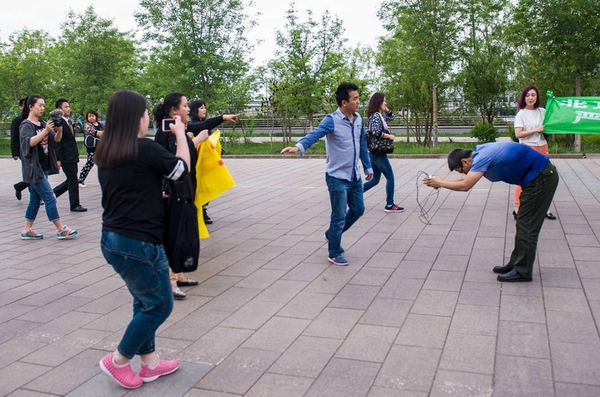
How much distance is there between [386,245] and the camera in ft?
22.2

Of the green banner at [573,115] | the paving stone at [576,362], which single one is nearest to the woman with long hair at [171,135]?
the paving stone at [576,362]

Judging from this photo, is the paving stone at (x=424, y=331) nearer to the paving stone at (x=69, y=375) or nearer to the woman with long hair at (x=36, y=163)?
the paving stone at (x=69, y=375)

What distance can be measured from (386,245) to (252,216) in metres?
2.74

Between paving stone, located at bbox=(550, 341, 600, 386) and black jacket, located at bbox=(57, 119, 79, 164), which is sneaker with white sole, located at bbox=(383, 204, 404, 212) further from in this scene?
black jacket, located at bbox=(57, 119, 79, 164)

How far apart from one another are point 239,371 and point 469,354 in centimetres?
146

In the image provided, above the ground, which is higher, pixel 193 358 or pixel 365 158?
pixel 365 158

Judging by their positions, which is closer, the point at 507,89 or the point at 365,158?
the point at 365,158

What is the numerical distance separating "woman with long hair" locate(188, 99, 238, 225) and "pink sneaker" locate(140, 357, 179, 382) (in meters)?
2.39

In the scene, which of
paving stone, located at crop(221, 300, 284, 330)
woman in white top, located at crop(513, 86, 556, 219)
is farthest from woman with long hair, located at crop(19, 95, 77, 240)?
woman in white top, located at crop(513, 86, 556, 219)

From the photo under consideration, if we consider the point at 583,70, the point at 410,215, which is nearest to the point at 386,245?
the point at 410,215

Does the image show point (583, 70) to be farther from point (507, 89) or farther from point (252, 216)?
point (252, 216)

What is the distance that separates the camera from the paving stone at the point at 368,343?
380 cm

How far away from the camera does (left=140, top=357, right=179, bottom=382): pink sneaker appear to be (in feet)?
11.6

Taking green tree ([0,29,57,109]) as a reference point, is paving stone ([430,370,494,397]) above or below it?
below
